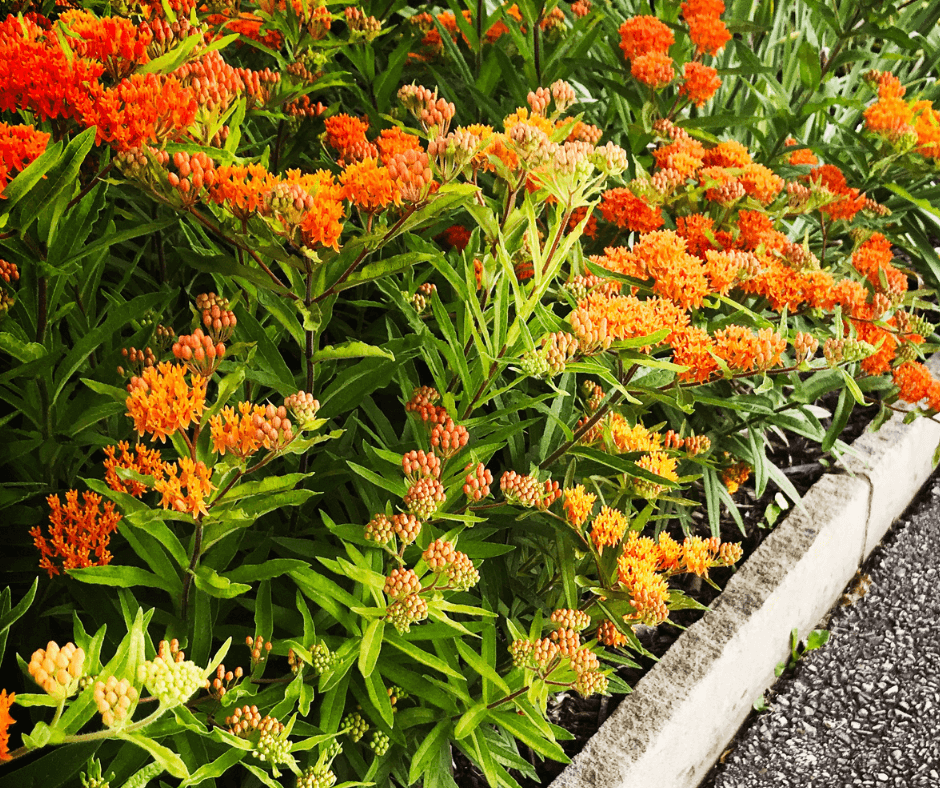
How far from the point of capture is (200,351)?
42.9 inches

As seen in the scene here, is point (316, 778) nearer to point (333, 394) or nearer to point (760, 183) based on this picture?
point (333, 394)

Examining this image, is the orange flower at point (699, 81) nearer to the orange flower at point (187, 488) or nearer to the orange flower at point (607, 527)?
the orange flower at point (607, 527)

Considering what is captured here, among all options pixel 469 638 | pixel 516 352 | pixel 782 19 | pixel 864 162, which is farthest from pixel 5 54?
pixel 782 19

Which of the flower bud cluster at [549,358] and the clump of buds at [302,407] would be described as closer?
the clump of buds at [302,407]

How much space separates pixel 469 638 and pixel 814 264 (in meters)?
1.14

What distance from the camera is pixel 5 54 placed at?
1074 millimetres

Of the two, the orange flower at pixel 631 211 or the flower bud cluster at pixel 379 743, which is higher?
the orange flower at pixel 631 211

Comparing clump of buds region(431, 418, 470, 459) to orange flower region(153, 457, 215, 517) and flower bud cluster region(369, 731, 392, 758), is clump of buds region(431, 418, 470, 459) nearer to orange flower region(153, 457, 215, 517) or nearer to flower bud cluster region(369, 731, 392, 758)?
orange flower region(153, 457, 215, 517)

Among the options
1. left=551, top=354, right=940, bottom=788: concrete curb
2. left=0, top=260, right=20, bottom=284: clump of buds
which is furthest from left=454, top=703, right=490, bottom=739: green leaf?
left=0, top=260, right=20, bottom=284: clump of buds

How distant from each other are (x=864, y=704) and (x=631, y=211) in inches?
59.8

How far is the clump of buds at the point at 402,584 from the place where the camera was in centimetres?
124

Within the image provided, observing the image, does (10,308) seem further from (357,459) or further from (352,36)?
(352,36)

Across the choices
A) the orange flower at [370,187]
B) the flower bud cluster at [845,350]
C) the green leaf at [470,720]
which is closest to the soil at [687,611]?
the green leaf at [470,720]

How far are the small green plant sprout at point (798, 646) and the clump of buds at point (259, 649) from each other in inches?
63.5
